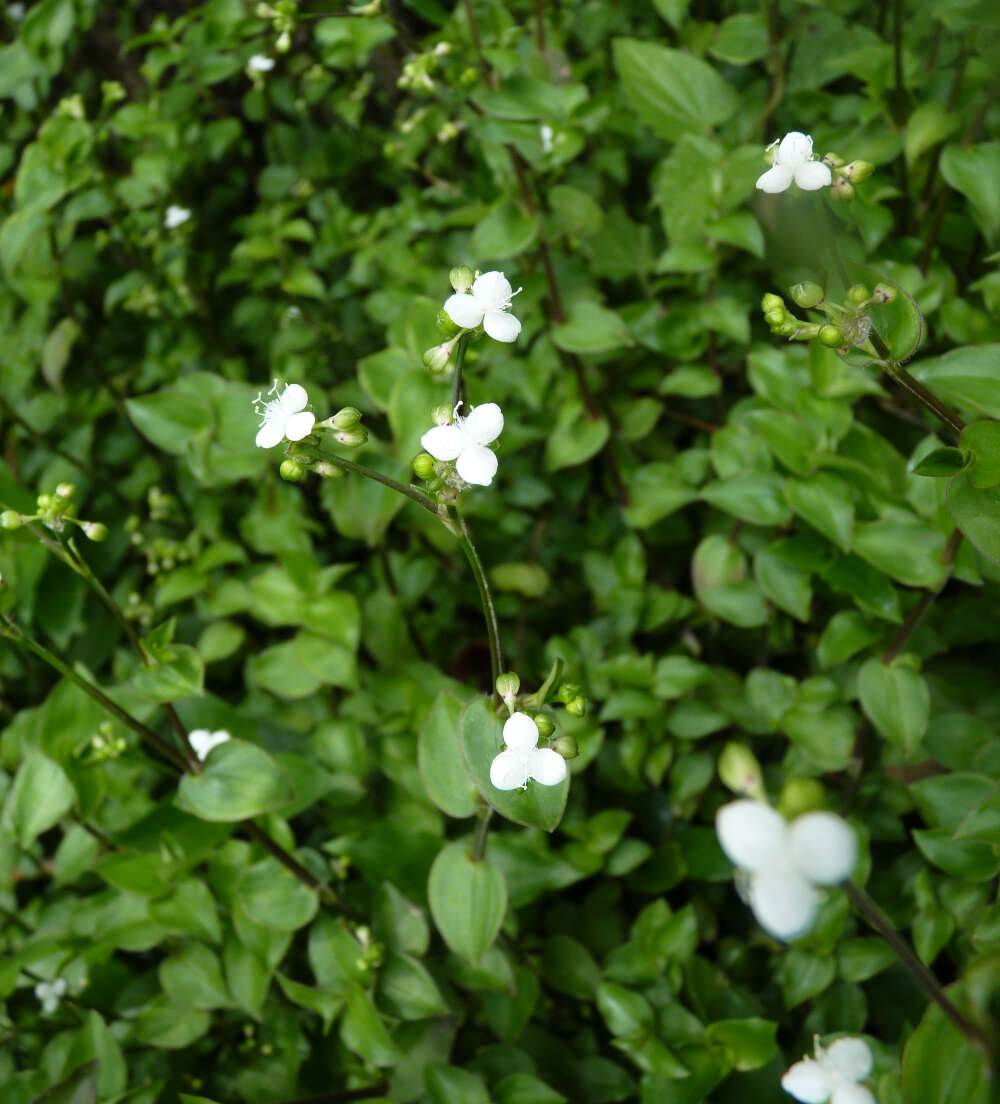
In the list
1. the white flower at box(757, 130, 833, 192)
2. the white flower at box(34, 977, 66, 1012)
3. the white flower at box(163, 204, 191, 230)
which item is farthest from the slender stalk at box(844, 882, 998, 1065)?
the white flower at box(163, 204, 191, 230)

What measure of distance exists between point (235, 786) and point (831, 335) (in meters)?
0.98

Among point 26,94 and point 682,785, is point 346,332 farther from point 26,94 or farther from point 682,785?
point 682,785

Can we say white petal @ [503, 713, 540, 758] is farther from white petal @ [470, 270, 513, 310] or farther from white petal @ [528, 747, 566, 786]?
white petal @ [470, 270, 513, 310]

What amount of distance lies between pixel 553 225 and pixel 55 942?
168 cm

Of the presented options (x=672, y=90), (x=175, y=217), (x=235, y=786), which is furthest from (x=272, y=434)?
(x=175, y=217)

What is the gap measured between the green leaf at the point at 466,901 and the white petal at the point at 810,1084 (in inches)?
18.0

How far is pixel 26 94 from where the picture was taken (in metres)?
2.32

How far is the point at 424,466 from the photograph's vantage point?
933 mm

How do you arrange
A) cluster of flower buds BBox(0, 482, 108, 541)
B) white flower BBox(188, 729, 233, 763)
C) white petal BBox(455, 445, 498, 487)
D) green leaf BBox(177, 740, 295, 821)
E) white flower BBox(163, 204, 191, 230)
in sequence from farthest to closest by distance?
white flower BBox(163, 204, 191, 230) → white flower BBox(188, 729, 233, 763) → green leaf BBox(177, 740, 295, 821) → cluster of flower buds BBox(0, 482, 108, 541) → white petal BBox(455, 445, 498, 487)

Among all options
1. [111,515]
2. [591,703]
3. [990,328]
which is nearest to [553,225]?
[990,328]

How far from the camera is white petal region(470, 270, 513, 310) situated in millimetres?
979

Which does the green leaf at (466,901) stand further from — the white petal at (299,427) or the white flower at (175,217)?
the white flower at (175,217)

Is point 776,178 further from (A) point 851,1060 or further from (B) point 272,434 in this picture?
(A) point 851,1060

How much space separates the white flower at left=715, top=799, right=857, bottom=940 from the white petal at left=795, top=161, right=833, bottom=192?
2.38 ft
